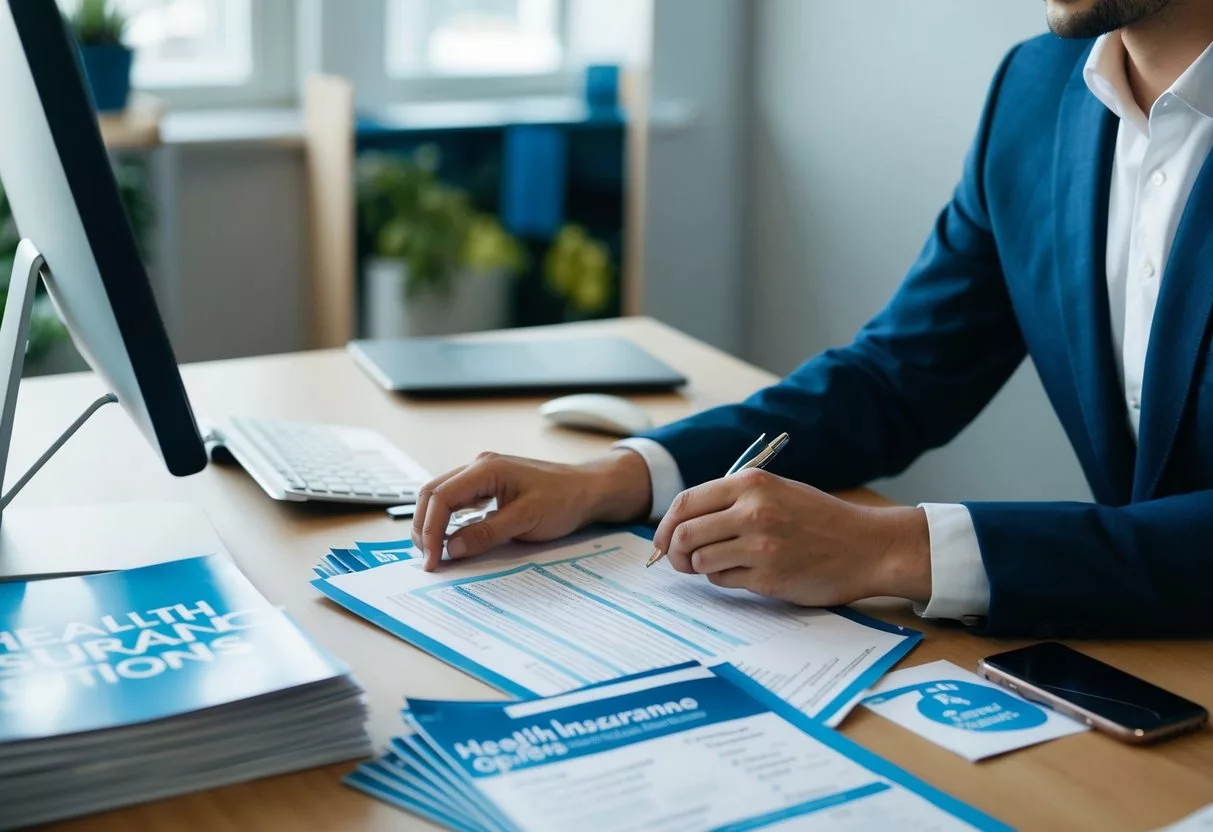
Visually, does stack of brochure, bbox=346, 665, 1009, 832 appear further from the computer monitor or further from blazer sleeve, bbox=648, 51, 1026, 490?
blazer sleeve, bbox=648, 51, 1026, 490

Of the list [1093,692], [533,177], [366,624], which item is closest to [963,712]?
[1093,692]

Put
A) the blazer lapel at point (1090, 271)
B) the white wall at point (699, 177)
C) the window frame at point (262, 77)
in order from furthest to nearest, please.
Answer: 1. the white wall at point (699, 177)
2. the window frame at point (262, 77)
3. the blazer lapel at point (1090, 271)

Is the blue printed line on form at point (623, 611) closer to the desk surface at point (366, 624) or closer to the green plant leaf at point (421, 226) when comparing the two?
the desk surface at point (366, 624)

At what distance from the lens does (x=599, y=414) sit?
150cm

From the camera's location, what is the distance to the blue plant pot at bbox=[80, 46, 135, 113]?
258 centimetres

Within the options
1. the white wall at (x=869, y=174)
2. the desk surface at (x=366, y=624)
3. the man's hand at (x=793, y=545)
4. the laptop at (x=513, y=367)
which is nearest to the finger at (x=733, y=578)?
the man's hand at (x=793, y=545)

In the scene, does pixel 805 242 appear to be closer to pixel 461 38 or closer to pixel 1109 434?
pixel 461 38

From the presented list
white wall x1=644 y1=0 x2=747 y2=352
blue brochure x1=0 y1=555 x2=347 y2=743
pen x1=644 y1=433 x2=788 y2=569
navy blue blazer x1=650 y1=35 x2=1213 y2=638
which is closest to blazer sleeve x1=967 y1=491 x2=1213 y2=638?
navy blue blazer x1=650 y1=35 x2=1213 y2=638

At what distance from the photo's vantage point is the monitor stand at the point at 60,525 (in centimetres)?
105

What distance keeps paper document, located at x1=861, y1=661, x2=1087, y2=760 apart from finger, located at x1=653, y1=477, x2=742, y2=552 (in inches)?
7.6

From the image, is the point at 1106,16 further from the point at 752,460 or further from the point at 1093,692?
the point at 1093,692

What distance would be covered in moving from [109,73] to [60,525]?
5.58 feet

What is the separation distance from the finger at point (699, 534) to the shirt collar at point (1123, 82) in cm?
62

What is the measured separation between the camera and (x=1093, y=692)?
917 mm
